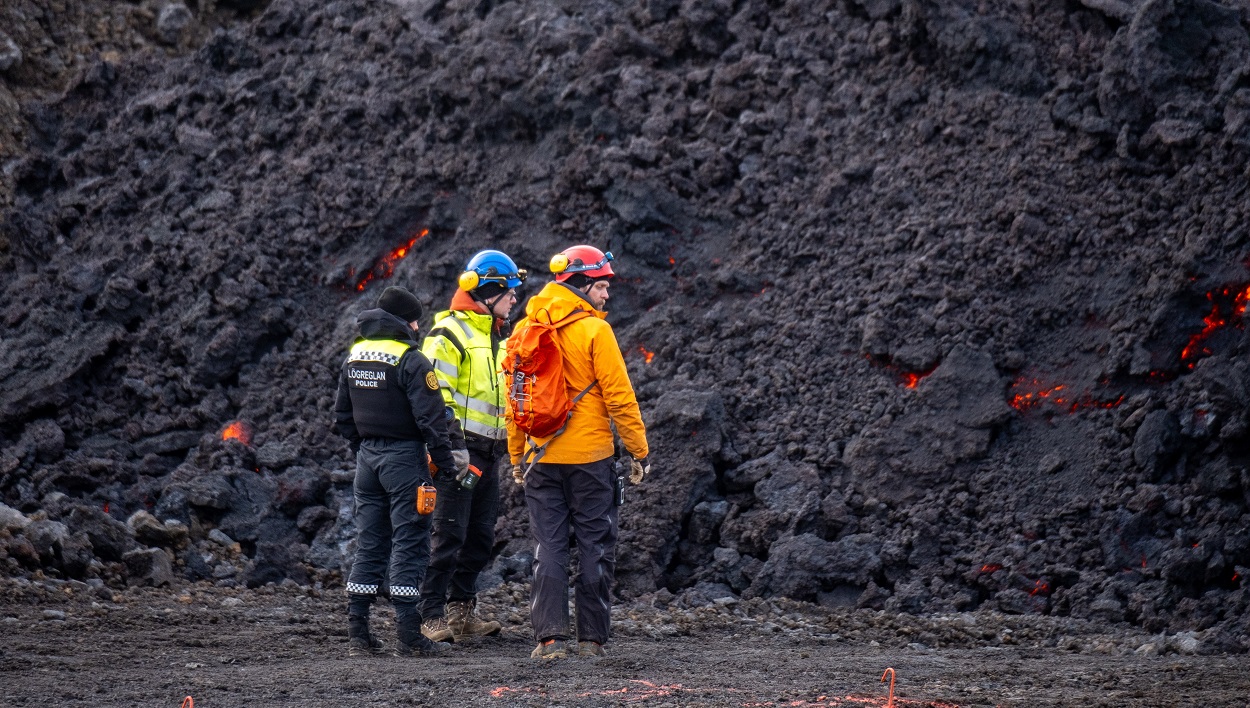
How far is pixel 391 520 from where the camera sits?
695 cm

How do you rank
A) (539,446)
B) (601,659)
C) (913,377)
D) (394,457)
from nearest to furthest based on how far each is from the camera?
1. (601,659)
2. (539,446)
3. (394,457)
4. (913,377)

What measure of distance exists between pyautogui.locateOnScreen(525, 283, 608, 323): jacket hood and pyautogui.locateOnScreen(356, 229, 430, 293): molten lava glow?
6.45 meters

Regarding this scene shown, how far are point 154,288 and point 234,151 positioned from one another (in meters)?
2.11

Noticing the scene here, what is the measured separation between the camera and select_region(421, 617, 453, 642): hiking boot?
23.8ft

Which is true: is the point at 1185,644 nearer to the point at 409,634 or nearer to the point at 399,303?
the point at 409,634

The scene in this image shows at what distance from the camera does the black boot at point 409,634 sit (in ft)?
22.5

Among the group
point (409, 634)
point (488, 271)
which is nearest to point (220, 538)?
point (409, 634)

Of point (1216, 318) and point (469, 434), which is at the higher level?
point (1216, 318)

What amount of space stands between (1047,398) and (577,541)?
4.50m

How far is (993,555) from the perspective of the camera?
28.5ft

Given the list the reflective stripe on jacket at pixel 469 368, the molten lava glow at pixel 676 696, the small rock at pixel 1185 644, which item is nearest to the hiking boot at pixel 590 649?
the molten lava glow at pixel 676 696

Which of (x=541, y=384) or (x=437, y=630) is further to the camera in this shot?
(x=437, y=630)

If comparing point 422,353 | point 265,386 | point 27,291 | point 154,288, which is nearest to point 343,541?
point 265,386

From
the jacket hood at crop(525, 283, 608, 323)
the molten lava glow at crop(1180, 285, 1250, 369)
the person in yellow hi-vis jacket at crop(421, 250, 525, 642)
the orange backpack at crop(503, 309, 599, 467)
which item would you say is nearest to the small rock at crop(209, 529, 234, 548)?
the person in yellow hi-vis jacket at crop(421, 250, 525, 642)
